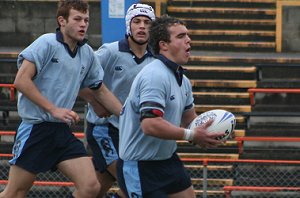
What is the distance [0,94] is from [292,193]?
455 cm

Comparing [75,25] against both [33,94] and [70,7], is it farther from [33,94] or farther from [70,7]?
[33,94]

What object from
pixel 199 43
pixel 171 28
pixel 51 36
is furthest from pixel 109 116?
pixel 199 43

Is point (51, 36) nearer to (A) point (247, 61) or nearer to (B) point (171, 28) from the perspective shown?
(B) point (171, 28)

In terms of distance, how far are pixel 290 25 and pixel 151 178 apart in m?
10.5

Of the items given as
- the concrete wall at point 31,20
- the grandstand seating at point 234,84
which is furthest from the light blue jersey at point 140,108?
the concrete wall at point 31,20

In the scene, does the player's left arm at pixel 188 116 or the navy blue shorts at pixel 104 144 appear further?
the navy blue shorts at pixel 104 144

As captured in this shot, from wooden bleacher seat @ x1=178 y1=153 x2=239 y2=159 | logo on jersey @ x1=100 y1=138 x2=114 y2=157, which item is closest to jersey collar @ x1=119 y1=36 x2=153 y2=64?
logo on jersey @ x1=100 y1=138 x2=114 y2=157

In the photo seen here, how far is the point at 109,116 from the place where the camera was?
9.19 meters

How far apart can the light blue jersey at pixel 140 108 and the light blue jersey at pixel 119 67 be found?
4.67ft

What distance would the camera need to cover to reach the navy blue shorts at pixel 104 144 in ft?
30.8

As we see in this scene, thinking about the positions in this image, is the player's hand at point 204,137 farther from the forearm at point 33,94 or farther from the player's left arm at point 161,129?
the forearm at point 33,94

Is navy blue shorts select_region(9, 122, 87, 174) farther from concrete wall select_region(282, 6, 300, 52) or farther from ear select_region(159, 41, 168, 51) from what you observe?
concrete wall select_region(282, 6, 300, 52)

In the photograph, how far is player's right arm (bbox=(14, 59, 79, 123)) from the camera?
8227 millimetres

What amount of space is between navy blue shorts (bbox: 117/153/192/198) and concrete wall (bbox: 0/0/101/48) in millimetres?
10056
